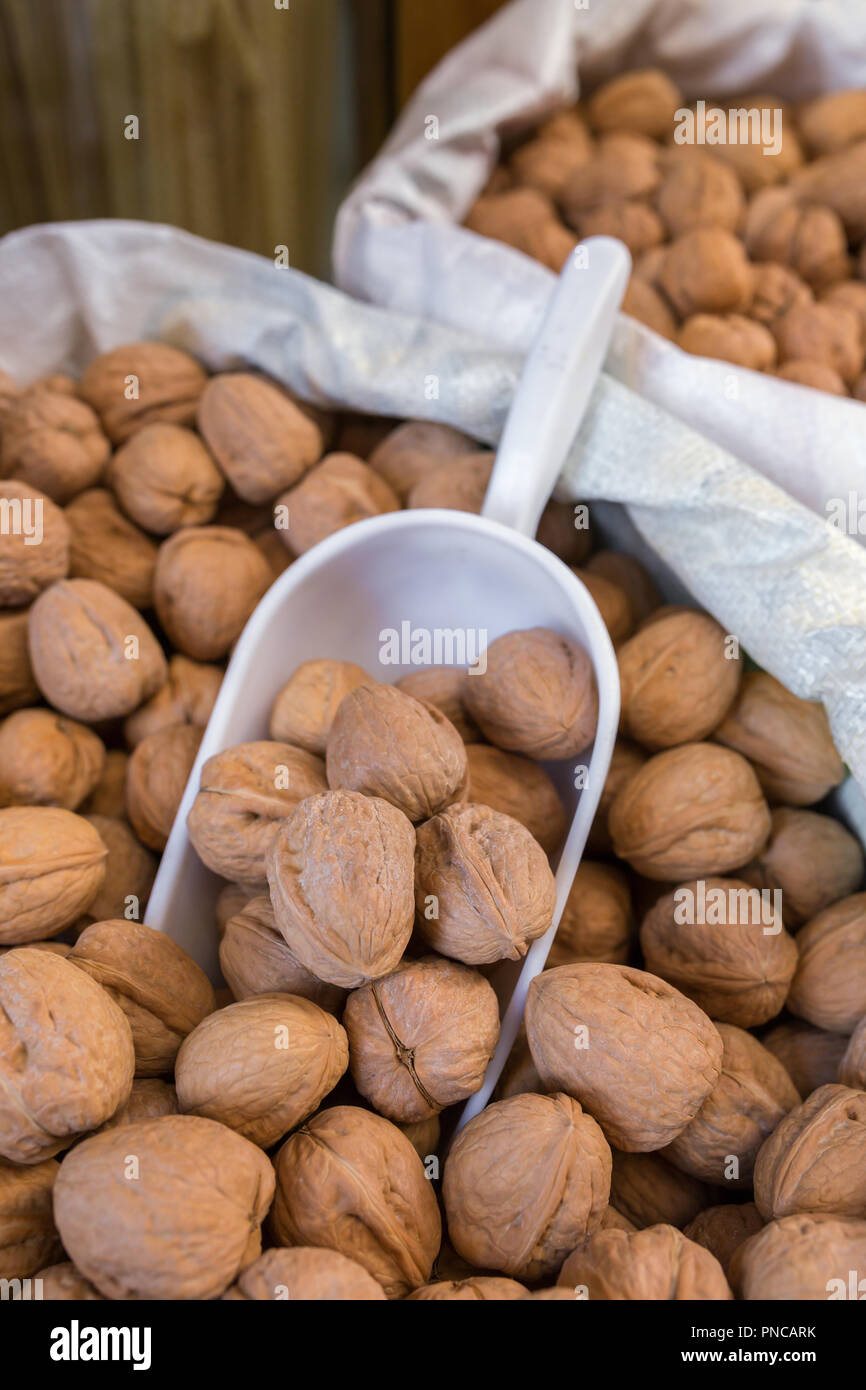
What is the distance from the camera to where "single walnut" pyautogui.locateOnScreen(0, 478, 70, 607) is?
0.97 metres

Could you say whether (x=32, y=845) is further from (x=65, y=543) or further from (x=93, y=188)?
(x=93, y=188)

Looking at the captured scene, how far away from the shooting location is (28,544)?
38.5 inches

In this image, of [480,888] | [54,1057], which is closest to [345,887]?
[480,888]

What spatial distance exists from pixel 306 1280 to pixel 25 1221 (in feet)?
0.62

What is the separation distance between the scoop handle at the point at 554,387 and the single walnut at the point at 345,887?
1.19 feet

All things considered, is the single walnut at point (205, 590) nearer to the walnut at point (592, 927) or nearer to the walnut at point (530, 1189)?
the walnut at point (592, 927)

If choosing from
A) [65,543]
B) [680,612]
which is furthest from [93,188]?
[680,612]

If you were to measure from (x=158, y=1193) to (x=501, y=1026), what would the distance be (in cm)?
29

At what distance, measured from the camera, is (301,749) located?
3.00 feet

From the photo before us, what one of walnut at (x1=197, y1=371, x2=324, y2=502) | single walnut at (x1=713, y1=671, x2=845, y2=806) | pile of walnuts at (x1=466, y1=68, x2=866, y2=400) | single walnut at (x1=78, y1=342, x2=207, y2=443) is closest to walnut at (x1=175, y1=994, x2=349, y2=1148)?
single walnut at (x1=713, y1=671, x2=845, y2=806)

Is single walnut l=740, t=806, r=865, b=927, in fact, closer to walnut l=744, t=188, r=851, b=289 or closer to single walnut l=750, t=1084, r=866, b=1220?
single walnut l=750, t=1084, r=866, b=1220

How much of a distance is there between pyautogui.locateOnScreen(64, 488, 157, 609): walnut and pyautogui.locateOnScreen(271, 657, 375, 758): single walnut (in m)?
0.24

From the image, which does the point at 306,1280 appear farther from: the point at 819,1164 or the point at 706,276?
the point at 706,276

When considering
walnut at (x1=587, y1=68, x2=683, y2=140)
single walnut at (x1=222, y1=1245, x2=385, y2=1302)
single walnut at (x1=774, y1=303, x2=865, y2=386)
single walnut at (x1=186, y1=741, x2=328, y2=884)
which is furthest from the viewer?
walnut at (x1=587, y1=68, x2=683, y2=140)
